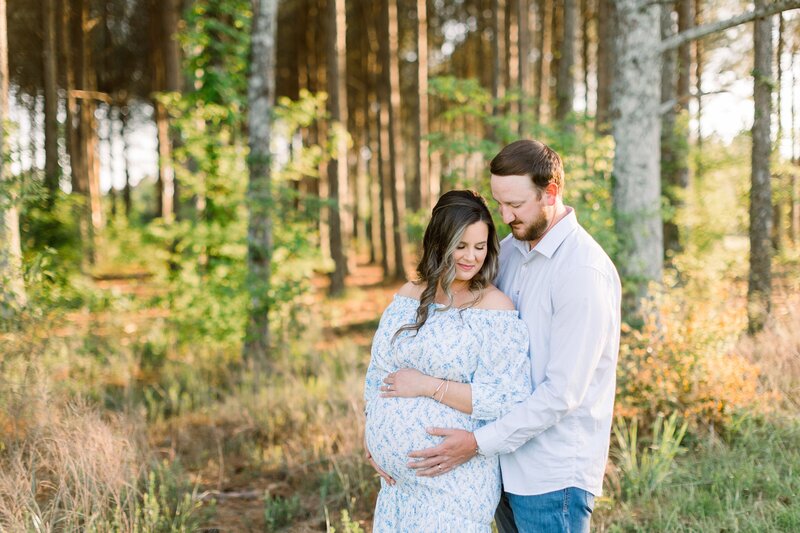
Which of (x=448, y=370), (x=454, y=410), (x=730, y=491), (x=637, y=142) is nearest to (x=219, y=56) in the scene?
(x=637, y=142)

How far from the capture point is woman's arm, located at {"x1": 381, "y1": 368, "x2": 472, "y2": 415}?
256 cm

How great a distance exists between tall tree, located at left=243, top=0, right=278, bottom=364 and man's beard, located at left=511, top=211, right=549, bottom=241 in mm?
5348

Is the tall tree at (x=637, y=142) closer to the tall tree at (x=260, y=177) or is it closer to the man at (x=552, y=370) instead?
the man at (x=552, y=370)

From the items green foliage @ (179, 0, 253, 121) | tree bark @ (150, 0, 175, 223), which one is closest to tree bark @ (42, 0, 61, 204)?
tree bark @ (150, 0, 175, 223)

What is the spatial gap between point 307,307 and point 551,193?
243 inches

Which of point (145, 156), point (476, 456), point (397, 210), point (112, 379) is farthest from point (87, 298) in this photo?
point (145, 156)

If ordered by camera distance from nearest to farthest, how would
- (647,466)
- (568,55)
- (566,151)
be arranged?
(647,466)
(566,151)
(568,55)

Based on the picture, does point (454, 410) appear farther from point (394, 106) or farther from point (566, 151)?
point (394, 106)

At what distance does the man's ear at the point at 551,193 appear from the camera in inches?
101

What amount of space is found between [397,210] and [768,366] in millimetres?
11242

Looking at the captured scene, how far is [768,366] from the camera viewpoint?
5.56m

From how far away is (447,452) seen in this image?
2518 millimetres

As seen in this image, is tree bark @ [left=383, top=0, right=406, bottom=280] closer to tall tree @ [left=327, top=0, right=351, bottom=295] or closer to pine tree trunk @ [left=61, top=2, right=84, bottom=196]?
tall tree @ [left=327, top=0, right=351, bottom=295]

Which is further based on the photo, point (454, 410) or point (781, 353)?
point (781, 353)
